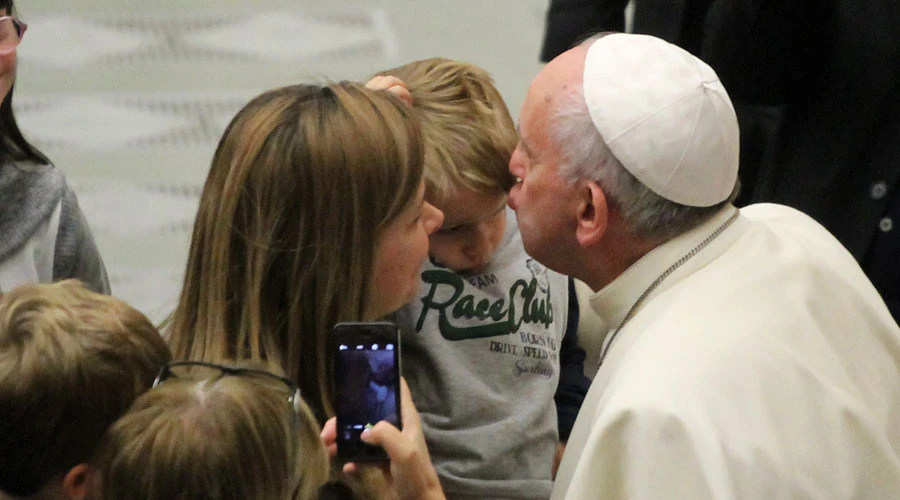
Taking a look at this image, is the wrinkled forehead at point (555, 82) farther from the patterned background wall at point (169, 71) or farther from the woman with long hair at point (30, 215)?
the patterned background wall at point (169, 71)

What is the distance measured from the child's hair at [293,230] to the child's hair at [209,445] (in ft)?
0.86

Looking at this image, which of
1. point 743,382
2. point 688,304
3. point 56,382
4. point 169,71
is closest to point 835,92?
point 688,304

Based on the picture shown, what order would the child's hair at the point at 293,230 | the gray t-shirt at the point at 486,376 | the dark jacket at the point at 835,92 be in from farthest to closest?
1. the dark jacket at the point at 835,92
2. the gray t-shirt at the point at 486,376
3. the child's hair at the point at 293,230

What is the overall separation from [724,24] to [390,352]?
3.99 feet

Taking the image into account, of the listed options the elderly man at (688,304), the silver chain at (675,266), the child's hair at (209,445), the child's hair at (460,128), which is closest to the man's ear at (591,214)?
the elderly man at (688,304)

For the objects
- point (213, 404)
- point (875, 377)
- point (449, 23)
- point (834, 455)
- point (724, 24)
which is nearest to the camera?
point (213, 404)

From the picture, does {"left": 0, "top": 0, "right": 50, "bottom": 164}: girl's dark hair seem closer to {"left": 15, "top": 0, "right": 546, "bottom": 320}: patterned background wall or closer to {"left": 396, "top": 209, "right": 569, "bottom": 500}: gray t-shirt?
{"left": 396, "top": 209, "right": 569, "bottom": 500}: gray t-shirt

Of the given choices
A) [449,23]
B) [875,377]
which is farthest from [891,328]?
[449,23]

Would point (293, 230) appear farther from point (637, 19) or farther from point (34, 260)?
point (637, 19)

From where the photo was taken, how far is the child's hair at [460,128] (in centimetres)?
205

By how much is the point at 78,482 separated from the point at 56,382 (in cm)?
13

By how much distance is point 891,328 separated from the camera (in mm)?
1965

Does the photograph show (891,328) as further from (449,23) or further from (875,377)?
(449,23)

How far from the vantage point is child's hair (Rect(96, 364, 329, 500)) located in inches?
53.6
